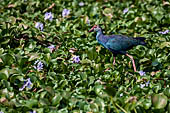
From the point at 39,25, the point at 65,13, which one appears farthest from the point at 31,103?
the point at 65,13

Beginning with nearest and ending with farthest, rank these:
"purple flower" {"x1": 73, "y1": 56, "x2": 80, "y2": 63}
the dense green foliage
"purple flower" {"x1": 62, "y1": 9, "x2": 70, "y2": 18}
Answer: the dense green foliage < "purple flower" {"x1": 73, "y1": 56, "x2": 80, "y2": 63} < "purple flower" {"x1": 62, "y1": 9, "x2": 70, "y2": 18}

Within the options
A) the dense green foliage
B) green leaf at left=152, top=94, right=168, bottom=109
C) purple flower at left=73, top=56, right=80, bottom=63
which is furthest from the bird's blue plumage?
green leaf at left=152, top=94, right=168, bottom=109

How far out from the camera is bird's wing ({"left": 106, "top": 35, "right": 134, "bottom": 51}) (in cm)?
498

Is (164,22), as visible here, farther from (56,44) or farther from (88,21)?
(56,44)

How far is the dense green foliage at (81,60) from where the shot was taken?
3.79 meters

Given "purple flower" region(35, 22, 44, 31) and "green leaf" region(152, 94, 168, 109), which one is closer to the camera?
"green leaf" region(152, 94, 168, 109)

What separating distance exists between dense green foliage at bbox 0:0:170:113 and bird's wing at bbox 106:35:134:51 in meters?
0.20

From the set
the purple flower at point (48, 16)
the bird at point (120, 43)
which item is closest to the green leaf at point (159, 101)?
the bird at point (120, 43)

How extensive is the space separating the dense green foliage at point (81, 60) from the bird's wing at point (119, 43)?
0.66ft

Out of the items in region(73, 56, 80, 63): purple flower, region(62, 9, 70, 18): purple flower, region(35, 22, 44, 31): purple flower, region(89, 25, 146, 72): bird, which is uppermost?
region(62, 9, 70, 18): purple flower

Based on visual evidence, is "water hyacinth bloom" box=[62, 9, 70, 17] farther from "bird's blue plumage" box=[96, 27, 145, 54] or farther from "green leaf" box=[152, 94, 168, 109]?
"green leaf" box=[152, 94, 168, 109]

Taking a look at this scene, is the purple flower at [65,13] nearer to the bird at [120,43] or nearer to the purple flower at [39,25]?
the purple flower at [39,25]

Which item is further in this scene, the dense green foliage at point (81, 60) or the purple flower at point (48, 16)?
the purple flower at point (48, 16)

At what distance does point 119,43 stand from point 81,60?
50 cm
